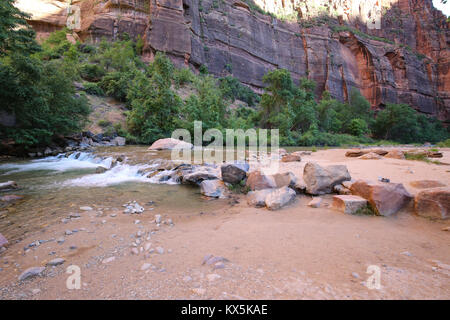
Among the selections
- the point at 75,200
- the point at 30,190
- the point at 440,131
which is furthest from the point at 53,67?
the point at 440,131

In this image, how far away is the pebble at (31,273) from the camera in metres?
1.92

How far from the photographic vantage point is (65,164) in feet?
30.2

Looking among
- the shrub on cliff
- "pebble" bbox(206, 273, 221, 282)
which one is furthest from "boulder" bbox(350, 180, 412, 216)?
the shrub on cliff

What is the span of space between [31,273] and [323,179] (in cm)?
464

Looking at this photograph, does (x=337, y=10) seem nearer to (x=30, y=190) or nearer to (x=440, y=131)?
(x=440, y=131)

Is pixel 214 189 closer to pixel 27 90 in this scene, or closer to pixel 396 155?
pixel 396 155

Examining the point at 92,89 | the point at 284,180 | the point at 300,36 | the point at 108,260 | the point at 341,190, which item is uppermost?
the point at 300,36

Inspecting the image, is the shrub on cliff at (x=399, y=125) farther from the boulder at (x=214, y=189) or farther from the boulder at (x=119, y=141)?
the boulder at (x=214, y=189)

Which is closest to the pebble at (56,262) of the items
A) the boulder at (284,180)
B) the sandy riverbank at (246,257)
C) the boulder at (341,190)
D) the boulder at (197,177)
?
the sandy riverbank at (246,257)

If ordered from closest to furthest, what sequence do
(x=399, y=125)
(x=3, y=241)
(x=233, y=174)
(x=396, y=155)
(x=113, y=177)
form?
(x=3, y=241)
(x=233, y=174)
(x=113, y=177)
(x=396, y=155)
(x=399, y=125)

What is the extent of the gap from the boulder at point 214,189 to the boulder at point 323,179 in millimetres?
1936

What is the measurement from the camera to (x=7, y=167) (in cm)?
841

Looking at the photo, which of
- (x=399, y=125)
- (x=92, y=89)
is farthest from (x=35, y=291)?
(x=399, y=125)

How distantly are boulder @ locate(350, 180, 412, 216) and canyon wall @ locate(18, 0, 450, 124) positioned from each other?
3600 centimetres
